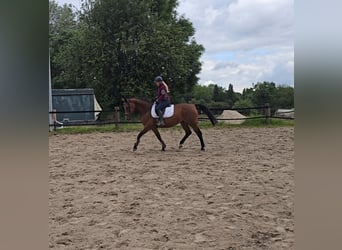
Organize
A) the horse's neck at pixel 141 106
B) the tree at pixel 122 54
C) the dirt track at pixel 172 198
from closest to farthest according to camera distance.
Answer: the dirt track at pixel 172 198 → the horse's neck at pixel 141 106 → the tree at pixel 122 54

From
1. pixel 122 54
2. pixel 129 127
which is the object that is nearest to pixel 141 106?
pixel 129 127

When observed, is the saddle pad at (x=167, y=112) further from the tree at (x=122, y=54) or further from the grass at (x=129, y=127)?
the tree at (x=122, y=54)

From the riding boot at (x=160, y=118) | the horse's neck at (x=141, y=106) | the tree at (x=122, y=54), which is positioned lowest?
the riding boot at (x=160, y=118)

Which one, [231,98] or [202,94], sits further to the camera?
[202,94]

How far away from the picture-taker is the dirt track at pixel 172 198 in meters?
1.25

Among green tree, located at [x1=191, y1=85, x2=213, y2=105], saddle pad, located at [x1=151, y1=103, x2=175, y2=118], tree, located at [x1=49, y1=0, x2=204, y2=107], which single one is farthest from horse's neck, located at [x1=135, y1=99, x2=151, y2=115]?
tree, located at [x1=49, y1=0, x2=204, y2=107]

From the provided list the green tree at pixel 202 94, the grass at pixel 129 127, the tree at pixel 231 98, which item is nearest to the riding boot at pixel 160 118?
the grass at pixel 129 127

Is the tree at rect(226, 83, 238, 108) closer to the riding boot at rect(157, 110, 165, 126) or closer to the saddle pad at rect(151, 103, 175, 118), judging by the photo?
the saddle pad at rect(151, 103, 175, 118)

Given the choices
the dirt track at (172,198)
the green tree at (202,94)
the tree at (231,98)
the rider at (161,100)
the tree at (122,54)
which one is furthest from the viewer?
the tree at (122,54)

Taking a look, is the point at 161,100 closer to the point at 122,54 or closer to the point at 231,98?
the point at 231,98

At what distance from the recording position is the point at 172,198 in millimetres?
1886
